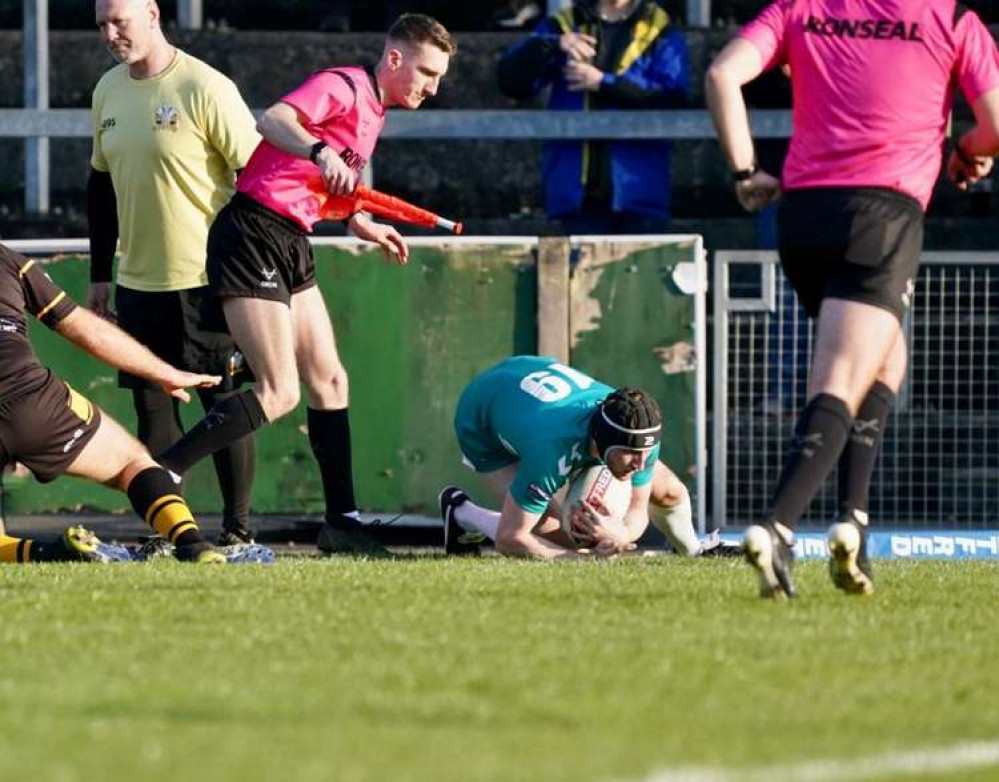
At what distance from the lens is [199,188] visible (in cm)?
975

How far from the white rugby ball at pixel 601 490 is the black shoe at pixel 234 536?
1355mm

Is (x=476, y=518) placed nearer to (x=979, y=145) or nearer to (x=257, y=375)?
(x=257, y=375)

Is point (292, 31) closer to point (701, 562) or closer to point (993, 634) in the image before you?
point (701, 562)

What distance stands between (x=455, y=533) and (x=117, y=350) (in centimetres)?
253

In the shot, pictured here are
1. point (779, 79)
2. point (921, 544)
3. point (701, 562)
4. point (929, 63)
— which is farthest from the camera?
point (779, 79)

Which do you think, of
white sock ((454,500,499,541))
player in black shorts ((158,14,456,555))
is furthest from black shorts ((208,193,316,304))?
white sock ((454,500,499,541))

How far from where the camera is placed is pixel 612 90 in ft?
39.1

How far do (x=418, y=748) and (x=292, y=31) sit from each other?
1069 centimetres

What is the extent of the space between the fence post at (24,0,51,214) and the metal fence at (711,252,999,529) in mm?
3958

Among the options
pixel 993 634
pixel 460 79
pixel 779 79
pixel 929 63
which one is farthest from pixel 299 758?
pixel 460 79

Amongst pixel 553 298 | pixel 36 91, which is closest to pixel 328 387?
pixel 553 298

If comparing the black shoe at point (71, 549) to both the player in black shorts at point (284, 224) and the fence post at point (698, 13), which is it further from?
the fence post at point (698, 13)

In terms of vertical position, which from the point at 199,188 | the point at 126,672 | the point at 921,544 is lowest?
the point at 921,544

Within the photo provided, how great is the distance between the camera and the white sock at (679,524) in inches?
402
